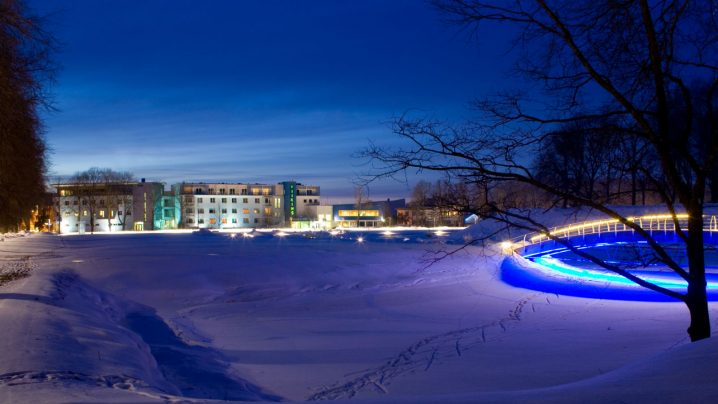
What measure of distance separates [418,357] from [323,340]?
136 inches

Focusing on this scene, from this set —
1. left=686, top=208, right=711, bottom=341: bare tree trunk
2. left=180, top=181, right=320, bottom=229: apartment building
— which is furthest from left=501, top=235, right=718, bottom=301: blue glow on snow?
left=180, top=181, right=320, bottom=229: apartment building

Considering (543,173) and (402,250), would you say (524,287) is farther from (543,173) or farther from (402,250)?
(543,173)

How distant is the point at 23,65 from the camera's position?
10.6 meters

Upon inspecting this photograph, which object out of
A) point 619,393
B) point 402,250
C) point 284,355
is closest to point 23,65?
point 284,355

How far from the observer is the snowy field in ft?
23.0

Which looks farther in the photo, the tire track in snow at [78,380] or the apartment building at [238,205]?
the apartment building at [238,205]

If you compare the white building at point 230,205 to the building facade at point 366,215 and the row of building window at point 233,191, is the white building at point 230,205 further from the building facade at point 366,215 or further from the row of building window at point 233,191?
the building facade at point 366,215

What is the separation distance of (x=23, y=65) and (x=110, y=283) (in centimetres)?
1802

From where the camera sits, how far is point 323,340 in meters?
16.5

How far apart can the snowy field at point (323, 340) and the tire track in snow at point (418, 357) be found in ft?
0.23

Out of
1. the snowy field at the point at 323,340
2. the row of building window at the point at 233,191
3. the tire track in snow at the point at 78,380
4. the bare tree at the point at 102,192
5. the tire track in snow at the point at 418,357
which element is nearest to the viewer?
the snowy field at the point at 323,340

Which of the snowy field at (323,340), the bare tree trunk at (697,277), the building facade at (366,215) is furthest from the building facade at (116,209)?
the bare tree trunk at (697,277)

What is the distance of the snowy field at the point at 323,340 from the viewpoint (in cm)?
701

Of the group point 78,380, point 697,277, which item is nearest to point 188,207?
point 78,380
